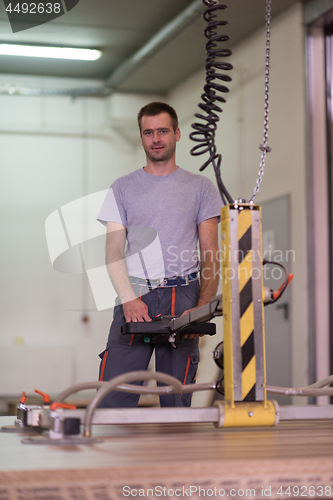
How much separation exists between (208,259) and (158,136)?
1.46ft

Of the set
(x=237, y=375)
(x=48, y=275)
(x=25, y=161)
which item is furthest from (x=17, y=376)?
(x=237, y=375)

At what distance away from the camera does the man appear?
71.8 inches

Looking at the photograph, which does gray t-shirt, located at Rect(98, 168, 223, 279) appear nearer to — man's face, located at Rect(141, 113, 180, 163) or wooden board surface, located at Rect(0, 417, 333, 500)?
man's face, located at Rect(141, 113, 180, 163)

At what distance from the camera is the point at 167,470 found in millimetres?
656

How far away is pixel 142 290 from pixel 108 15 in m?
3.23

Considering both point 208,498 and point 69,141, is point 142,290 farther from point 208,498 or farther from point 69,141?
point 69,141

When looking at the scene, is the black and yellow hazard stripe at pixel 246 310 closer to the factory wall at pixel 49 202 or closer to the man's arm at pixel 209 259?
the man's arm at pixel 209 259

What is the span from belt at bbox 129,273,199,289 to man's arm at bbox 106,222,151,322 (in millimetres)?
39

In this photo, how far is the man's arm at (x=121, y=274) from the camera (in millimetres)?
1810

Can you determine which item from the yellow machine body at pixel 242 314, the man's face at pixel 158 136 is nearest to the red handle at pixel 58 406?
the yellow machine body at pixel 242 314

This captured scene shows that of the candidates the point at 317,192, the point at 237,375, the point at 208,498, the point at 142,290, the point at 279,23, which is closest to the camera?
the point at 208,498

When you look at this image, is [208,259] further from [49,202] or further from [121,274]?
[49,202]

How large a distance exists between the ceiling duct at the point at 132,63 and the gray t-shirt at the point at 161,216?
2.51m

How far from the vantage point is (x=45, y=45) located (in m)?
5.04
